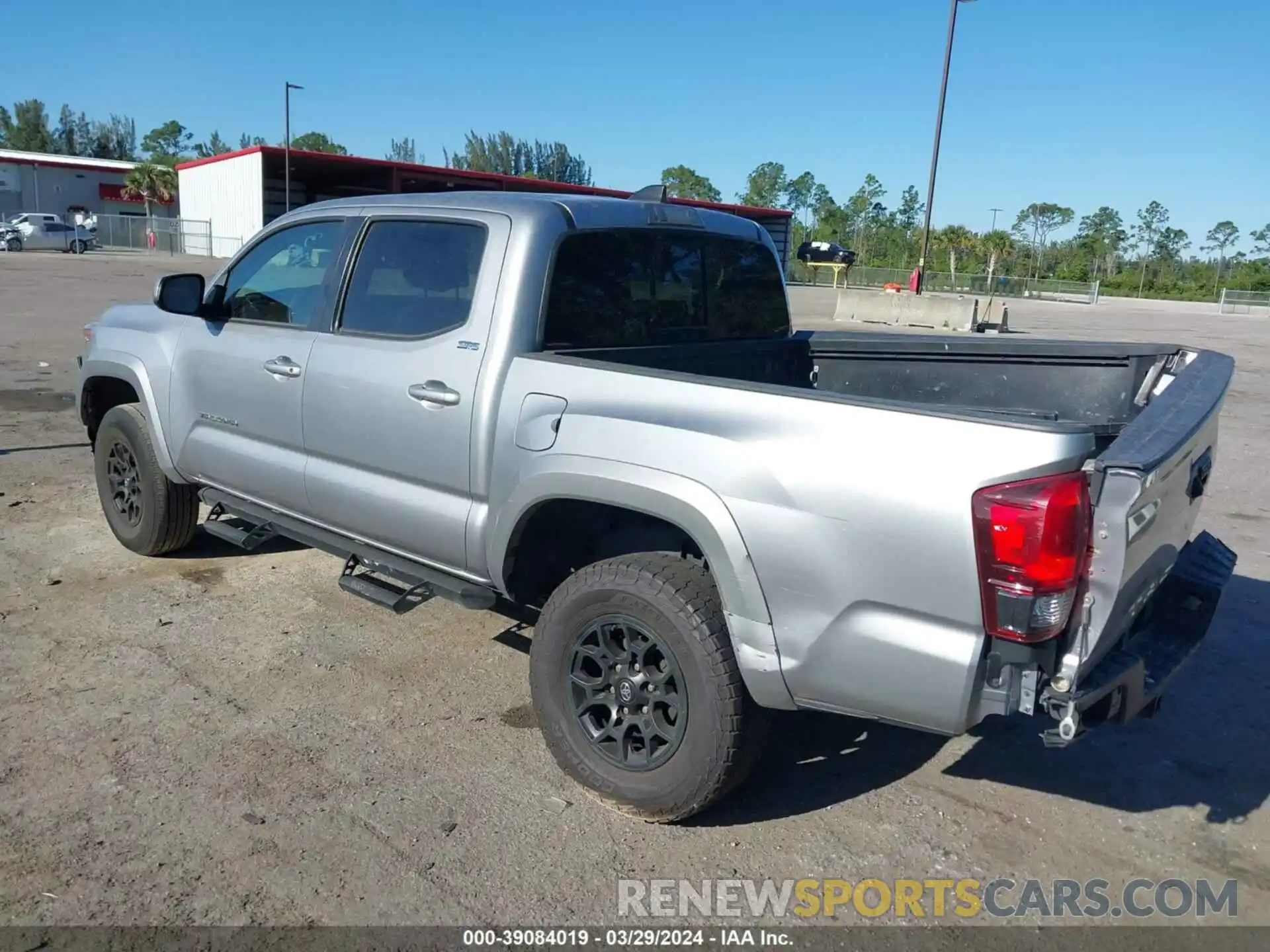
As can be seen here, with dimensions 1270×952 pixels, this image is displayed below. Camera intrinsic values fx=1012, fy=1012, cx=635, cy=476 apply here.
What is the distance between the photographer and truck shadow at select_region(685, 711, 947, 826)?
3375 mm

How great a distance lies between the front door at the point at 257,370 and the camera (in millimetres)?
4328

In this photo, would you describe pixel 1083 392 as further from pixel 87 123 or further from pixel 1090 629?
pixel 87 123

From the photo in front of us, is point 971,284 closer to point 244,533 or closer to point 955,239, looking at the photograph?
point 955,239

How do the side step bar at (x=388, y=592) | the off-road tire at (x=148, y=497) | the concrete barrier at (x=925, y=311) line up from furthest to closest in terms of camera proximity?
the concrete barrier at (x=925, y=311)
the off-road tire at (x=148, y=497)
the side step bar at (x=388, y=592)

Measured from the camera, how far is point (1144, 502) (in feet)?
8.45

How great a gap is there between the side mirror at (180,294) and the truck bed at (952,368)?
2162mm

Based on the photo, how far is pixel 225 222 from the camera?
46656mm

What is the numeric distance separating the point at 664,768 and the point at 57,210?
75.6 metres

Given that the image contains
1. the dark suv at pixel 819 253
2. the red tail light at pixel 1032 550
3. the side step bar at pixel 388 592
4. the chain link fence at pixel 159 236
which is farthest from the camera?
the chain link fence at pixel 159 236

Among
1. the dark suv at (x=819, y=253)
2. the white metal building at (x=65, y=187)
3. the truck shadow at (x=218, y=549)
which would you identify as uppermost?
the white metal building at (x=65, y=187)

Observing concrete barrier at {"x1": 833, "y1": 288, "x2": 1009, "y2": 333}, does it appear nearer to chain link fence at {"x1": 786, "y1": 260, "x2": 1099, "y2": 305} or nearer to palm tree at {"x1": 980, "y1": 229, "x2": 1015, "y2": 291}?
chain link fence at {"x1": 786, "y1": 260, "x2": 1099, "y2": 305}

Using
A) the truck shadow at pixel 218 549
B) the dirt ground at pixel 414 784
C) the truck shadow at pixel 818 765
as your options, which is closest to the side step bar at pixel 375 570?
the dirt ground at pixel 414 784

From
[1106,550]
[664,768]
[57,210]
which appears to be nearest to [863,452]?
[1106,550]

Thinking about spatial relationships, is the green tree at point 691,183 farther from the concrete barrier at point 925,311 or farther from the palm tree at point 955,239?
the concrete barrier at point 925,311
